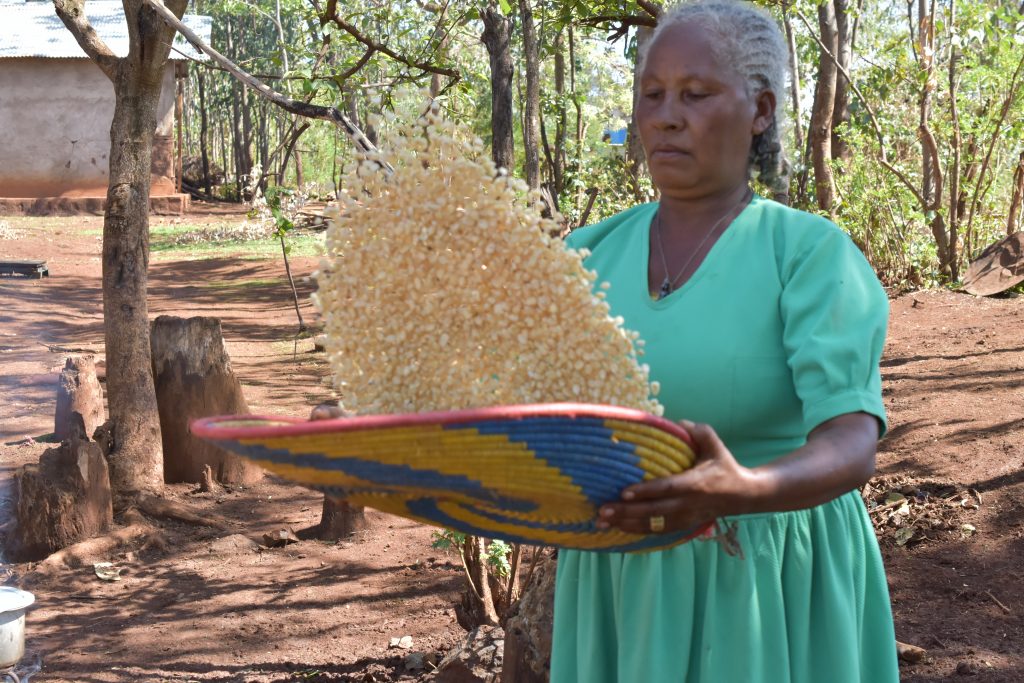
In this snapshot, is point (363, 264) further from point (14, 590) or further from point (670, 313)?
point (14, 590)

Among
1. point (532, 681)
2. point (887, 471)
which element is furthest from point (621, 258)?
point (887, 471)

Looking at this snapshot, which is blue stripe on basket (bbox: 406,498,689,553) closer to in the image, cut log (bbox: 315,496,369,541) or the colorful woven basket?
the colorful woven basket

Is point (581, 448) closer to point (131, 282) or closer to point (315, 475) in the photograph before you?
point (315, 475)

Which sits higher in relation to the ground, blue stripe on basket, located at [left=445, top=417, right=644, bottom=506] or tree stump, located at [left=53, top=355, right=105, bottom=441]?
blue stripe on basket, located at [left=445, top=417, right=644, bottom=506]

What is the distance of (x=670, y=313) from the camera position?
1451mm

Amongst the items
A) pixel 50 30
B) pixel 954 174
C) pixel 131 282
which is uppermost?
pixel 50 30

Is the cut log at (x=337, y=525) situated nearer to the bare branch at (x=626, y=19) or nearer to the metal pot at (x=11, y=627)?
the metal pot at (x=11, y=627)

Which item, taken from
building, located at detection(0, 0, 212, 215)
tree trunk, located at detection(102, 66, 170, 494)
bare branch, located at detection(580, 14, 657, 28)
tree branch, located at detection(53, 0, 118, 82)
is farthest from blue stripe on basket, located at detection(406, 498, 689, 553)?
building, located at detection(0, 0, 212, 215)

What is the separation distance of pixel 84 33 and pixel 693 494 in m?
5.06

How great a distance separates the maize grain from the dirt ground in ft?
8.81

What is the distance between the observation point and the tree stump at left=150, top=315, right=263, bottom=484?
5945 mm

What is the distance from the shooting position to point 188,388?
5953mm

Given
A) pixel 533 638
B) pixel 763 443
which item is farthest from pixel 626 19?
pixel 763 443

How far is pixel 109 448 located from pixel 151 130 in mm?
1638
